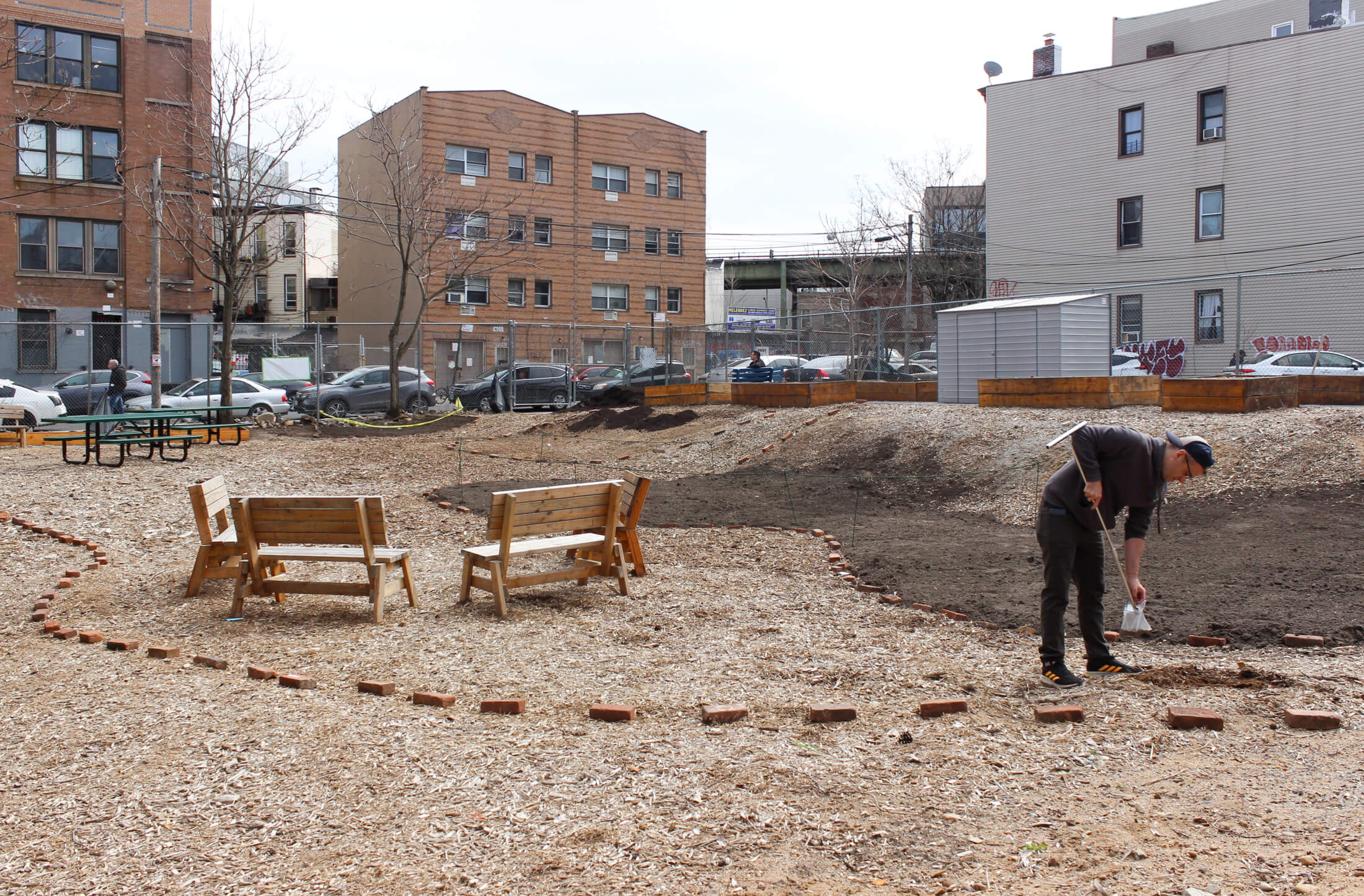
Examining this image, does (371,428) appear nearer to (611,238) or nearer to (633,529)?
(633,529)

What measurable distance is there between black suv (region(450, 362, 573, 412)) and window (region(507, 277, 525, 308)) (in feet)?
41.0

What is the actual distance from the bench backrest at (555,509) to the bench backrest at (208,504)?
2217 millimetres

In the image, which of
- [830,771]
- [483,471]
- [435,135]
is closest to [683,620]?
[830,771]

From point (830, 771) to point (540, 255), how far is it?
4249 cm

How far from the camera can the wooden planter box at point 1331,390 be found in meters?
15.8

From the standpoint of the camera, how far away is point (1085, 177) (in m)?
37.8

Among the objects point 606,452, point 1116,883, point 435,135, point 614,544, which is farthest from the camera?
point 435,135

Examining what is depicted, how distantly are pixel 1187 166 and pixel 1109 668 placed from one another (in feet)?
111

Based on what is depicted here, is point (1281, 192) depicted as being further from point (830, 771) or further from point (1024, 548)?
point (830, 771)

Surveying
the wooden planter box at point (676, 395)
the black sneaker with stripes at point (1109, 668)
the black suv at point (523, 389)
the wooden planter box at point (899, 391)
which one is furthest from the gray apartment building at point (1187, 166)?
the black sneaker with stripes at point (1109, 668)

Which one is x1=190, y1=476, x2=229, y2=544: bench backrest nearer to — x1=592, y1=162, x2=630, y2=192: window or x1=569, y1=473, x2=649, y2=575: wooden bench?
x1=569, y1=473, x2=649, y2=575: wooden bench

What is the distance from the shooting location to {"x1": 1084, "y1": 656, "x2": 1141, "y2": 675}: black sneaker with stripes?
6262 millimetres

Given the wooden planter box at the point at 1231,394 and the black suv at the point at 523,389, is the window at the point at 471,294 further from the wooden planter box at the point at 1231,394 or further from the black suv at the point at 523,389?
the wooden planter box at the point at 1231,394

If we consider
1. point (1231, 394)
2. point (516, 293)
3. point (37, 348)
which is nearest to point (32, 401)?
point (37, 348)
